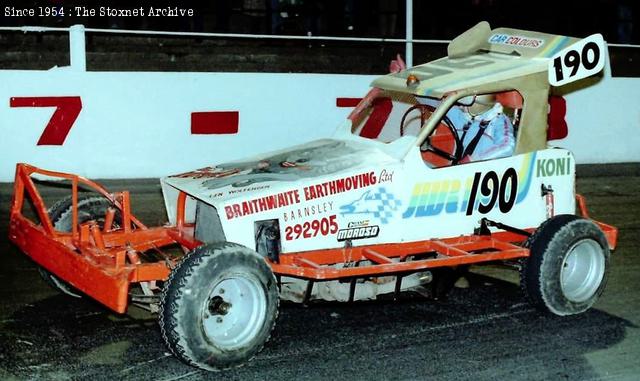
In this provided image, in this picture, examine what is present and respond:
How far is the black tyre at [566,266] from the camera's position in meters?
6.43

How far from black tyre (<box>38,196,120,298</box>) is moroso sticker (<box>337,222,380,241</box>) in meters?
1.75

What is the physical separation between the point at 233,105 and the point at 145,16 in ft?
11.9

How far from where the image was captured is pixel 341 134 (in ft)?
23.3

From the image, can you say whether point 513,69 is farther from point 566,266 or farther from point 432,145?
point 566,266

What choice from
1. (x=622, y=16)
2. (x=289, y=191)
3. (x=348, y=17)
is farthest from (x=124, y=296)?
(x=622, y=16)

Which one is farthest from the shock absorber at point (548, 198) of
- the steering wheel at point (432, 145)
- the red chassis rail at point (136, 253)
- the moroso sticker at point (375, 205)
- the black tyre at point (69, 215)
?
the black tyre at point (69, 215)

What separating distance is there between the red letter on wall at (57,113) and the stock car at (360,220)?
3706 mm

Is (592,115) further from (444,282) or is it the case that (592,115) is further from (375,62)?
(444,282)

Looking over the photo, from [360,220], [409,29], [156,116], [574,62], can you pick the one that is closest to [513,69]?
[574,62]

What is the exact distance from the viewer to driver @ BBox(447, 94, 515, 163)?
265 inches

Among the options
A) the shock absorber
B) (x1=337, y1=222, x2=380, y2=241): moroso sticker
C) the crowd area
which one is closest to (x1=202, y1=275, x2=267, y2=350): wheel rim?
(x1=337, y1=222, x2=380, y2=241): moroso sticker

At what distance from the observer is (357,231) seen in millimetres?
6156

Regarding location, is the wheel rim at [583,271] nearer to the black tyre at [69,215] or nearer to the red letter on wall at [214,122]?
the black tyre at [69,215]

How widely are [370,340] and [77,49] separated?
5.85 m
